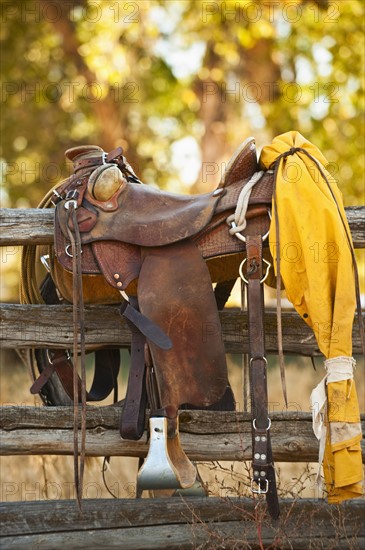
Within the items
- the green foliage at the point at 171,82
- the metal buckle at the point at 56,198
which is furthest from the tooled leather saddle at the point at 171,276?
the green foliage at the point at 171,82

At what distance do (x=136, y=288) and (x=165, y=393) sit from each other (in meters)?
0.48

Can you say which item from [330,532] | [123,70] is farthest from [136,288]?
[123,70]

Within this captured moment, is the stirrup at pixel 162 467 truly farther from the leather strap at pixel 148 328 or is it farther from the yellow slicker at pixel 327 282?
the yellow slicker at pixel 327 282

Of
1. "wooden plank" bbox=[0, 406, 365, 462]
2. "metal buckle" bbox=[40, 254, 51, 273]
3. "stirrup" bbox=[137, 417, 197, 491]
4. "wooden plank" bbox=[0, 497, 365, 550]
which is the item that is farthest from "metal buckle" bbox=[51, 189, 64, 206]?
"wooden plank" bbox=[0, 497, 365, 550]

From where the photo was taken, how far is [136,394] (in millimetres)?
3213

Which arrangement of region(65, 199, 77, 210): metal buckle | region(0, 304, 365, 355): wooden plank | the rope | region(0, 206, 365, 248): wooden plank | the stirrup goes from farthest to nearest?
1. region(0, 304, 365, 355): wooden plank
2. region(0, 206, 365, 248): wooden plank
3. region(65, 199, 77, 210): metal buckle
4. the rope
5. the stirrup

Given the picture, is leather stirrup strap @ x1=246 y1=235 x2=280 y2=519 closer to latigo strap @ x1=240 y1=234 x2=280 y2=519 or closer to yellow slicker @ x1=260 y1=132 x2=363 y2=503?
latigo strap @ x1=240 y1=234 x2=280 y2=519

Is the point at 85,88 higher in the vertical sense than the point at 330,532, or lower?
higher

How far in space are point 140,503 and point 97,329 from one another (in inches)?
30.7

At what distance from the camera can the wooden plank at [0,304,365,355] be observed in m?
3.62

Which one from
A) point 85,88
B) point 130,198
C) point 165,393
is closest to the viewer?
point 165,393

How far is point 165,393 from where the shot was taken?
3.08 meters

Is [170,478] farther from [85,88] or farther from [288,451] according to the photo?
[85,88]

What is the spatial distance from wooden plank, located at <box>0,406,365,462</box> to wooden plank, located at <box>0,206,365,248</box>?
0.75m
